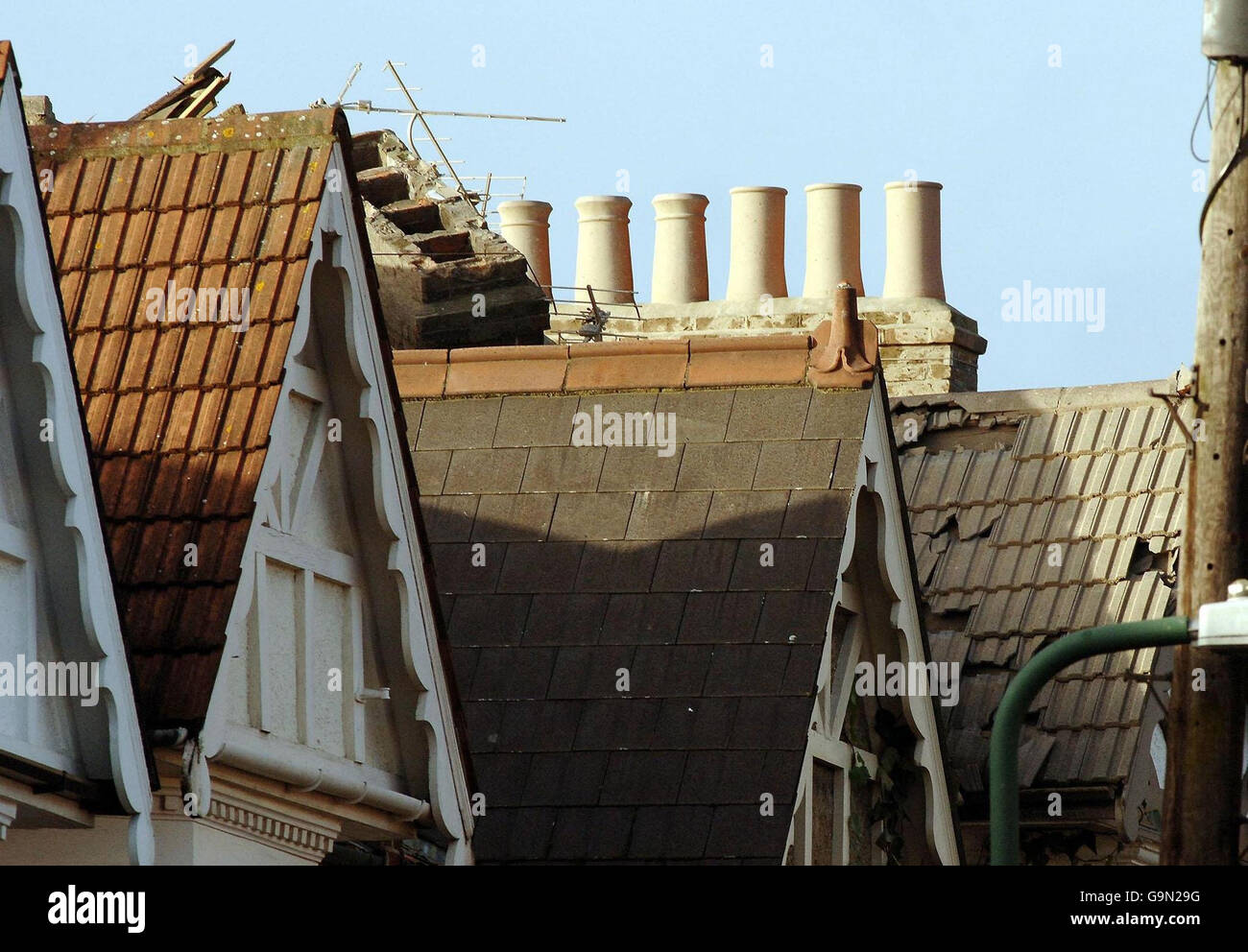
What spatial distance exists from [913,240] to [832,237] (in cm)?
72

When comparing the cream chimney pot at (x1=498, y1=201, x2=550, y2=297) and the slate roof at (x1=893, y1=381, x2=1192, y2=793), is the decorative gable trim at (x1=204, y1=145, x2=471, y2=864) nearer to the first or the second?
the slate roof at (x1=893, y1=381, x2=1192, y2=793)

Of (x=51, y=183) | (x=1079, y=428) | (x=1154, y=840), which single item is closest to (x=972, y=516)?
(x=1079, y=428)

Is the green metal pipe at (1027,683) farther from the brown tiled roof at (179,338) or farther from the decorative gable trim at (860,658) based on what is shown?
the decorative gable trim at (860,658)

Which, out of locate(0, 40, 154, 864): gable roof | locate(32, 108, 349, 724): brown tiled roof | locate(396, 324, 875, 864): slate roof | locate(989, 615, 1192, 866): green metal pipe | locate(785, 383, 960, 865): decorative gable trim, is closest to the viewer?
locate(0, 40, 154, 864): gable roof

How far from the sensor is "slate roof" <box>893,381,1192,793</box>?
17797 mm

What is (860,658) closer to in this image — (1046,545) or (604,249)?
(1046,545)

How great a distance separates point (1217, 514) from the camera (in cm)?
1058

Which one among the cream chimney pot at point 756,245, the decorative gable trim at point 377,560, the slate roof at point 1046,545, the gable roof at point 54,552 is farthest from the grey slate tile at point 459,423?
the cream chimney pot at point 756,245

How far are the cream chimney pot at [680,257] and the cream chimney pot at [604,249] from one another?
1.58ft

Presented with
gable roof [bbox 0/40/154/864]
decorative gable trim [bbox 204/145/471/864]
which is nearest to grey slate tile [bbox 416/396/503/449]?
decorative gable trim [bbox 204/145/471/864]

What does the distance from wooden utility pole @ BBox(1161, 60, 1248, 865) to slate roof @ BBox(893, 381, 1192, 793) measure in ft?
21.9

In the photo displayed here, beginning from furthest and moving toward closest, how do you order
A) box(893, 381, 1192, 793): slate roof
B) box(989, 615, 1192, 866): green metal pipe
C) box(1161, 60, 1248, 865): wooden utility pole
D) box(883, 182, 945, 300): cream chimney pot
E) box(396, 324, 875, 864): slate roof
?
box(883, 182, 945, 300): cream chimney pot → box(893, 381, 1192, 793): slate roof → box(396, 324, 875, 864): slate roof → box(1161, 60, 1248, 865): wooden utility pole → box(989, 615, 1192, 866): green metal pipe

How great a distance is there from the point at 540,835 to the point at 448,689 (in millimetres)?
1789

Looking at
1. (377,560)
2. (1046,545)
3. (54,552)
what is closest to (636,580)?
(377,560)
